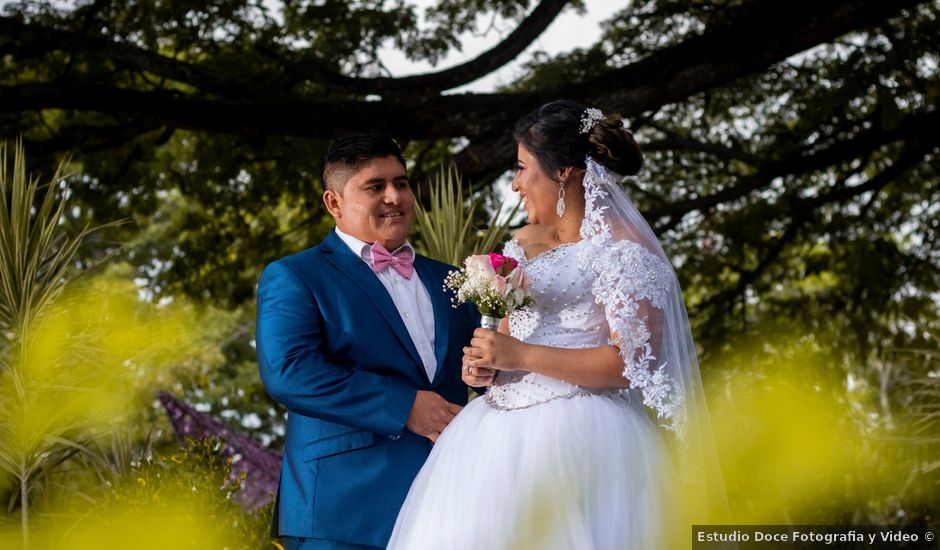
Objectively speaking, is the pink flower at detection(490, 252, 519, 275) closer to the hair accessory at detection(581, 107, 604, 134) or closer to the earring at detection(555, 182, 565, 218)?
the earring at detection(555, 182, 565, 218)

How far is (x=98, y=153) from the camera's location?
991 centimetres

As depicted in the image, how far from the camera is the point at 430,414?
3135mm

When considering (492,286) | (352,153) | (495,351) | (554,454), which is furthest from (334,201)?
(554,454)

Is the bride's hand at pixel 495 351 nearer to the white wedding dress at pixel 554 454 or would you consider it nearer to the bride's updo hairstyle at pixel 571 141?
the white wedding dress at pixel 554 454

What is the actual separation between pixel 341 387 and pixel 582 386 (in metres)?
0.65

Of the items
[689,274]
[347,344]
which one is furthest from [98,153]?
[347,344]

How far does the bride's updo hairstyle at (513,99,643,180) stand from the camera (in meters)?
3.20

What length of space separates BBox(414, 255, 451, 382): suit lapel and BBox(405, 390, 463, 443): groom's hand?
3.9 inches

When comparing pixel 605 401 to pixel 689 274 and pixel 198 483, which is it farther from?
pixel 689 274

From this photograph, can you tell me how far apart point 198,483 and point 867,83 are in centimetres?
506

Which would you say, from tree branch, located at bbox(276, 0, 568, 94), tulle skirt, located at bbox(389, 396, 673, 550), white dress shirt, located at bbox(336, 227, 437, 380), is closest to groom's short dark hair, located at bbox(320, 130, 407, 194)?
white dress shirt, located at bbox(336, 227, 437, 380)

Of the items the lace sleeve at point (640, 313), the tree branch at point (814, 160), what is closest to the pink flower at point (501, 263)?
the lace sleeve at point (640, 313)

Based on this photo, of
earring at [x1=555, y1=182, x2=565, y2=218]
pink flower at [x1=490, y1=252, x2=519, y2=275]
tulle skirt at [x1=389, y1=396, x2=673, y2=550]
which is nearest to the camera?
tulle skirt at [x1=389, y1=396, x2=673, y2=550]

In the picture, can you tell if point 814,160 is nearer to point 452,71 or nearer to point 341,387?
point 452,71
